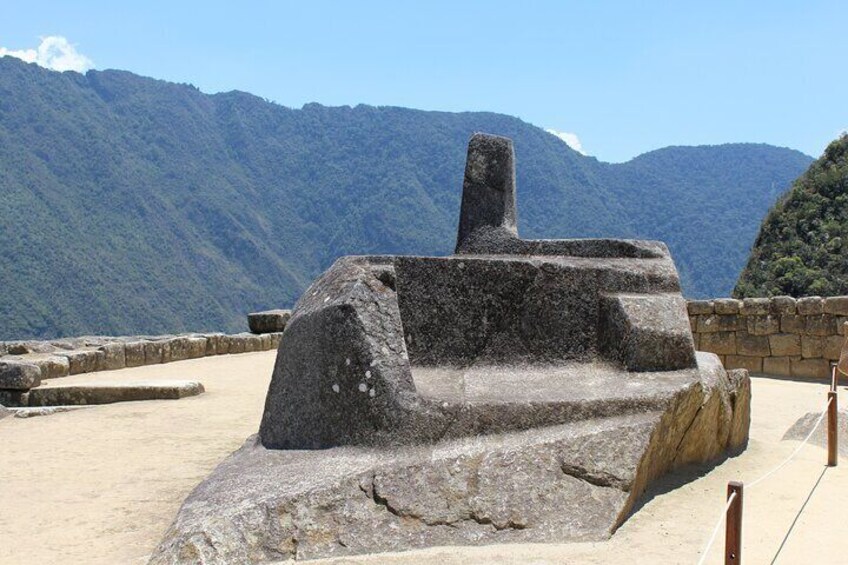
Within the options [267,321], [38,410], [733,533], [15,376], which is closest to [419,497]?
[733,533]

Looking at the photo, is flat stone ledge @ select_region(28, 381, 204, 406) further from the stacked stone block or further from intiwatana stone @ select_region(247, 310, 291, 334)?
intiwatana stone @ select_region(247, 310, 291, 334)

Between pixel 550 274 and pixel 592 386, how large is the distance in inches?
36.2

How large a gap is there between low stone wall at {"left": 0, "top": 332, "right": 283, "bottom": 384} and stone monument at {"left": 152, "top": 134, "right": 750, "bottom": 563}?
222 inches

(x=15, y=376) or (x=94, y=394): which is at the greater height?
(x=15, y=376)

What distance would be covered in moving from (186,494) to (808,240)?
845 inches

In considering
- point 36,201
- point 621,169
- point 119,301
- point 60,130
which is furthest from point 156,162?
point 621,169

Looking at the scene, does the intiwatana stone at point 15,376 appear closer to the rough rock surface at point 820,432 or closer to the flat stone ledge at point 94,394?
the flat stone ledge at point 94,394

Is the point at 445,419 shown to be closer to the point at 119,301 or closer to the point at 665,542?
the point at 665,542

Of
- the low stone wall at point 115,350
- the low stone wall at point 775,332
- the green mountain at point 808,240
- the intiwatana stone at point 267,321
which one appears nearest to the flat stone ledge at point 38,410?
the low stone wall at point 115,350

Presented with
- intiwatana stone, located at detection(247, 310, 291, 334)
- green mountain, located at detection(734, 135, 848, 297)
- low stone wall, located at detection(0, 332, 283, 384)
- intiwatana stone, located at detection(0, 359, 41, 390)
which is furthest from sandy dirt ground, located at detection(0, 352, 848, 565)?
green mountain, located at detection(734, 135, 848, 297)

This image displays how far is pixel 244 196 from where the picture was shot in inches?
3194

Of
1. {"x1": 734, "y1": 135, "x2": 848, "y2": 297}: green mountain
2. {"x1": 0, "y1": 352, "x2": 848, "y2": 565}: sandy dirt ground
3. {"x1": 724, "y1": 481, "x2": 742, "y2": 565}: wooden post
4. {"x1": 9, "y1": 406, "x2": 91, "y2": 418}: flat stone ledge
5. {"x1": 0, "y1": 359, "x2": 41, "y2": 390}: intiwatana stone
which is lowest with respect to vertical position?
{"x1": 9, "y1": 406, "x2": 91, "y2": 418}: flat stone ledge

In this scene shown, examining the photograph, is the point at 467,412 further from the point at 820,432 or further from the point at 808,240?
the point at 808,240

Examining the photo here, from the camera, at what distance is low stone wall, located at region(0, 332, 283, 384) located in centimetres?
1048
